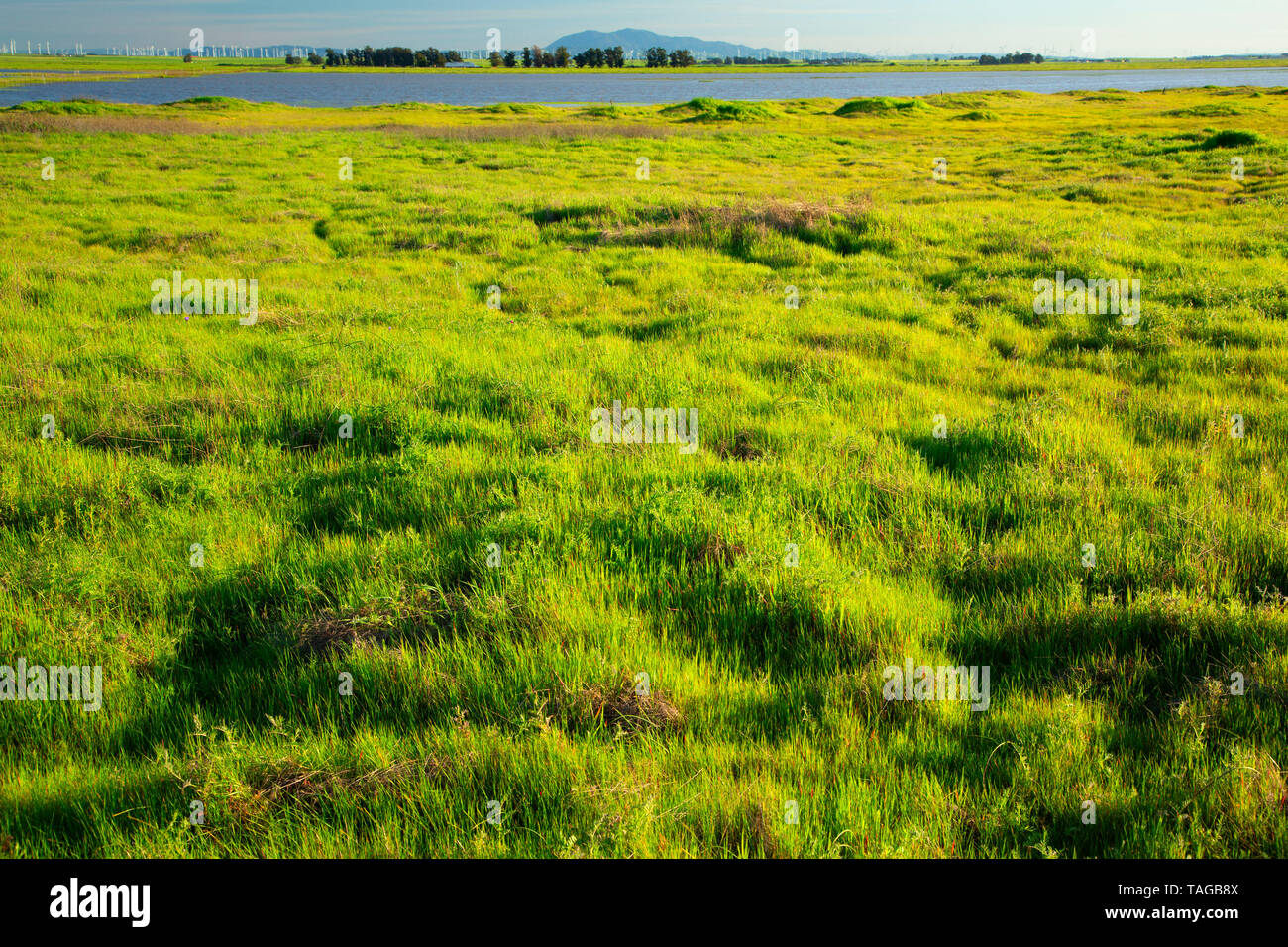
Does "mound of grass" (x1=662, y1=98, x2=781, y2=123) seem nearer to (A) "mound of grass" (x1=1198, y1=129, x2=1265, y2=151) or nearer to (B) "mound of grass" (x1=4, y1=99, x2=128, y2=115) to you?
(A) "mound of grass" (x1=1198, y1=129, x2=1265, y2=151)

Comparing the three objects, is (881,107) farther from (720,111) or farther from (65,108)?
(65,108)

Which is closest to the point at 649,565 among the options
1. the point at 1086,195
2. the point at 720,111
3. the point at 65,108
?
the point at 1086,195

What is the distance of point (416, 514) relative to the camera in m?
5.70

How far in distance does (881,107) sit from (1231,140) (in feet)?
137

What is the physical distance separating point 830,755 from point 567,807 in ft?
3.99

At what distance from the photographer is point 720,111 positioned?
58594 mm

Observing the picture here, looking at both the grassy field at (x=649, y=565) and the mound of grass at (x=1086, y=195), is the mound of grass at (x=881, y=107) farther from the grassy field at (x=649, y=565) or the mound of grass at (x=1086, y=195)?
the grassy field at (x=649, y=565)

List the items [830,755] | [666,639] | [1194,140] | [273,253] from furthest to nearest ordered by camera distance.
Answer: [1194,140] → [273,253] → [666,639] → [830,755]

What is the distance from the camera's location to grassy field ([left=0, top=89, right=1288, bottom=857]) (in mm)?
3068

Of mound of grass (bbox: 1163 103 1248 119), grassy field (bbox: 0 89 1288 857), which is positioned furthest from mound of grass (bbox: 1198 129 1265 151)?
mound of grass (bbox: 1163 103 1248 119)

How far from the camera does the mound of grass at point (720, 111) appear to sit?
57969mm

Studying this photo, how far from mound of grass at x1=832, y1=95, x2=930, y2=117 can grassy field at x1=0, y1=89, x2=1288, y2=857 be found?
61.9m

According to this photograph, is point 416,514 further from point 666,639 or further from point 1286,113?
point 1286,113
